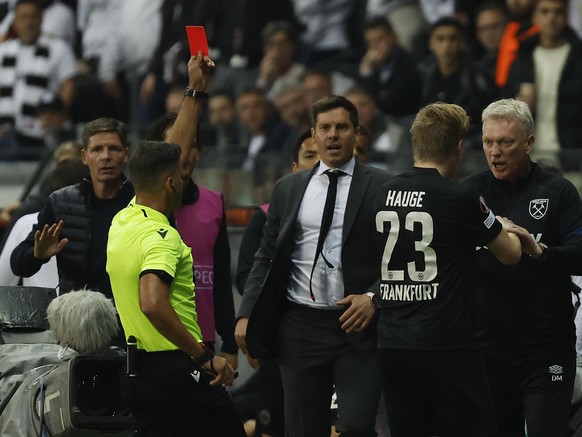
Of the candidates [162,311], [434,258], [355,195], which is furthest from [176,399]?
[355,195]

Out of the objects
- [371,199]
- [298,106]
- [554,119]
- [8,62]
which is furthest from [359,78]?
[371,199]

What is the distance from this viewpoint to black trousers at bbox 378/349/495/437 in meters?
6.40

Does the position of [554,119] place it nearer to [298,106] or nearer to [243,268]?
[298,106]

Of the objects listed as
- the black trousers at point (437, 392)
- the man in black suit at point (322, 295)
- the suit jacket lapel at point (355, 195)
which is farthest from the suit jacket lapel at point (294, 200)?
the black trousers at point (437, 392)

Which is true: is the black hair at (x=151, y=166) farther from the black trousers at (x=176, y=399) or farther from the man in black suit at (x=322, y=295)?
the man in black suit at (x=322, y=295)

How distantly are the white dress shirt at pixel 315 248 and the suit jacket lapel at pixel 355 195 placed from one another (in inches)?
1.2

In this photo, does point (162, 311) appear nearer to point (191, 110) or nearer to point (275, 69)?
point (191, 110)

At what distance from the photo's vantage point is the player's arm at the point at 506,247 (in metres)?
6.40

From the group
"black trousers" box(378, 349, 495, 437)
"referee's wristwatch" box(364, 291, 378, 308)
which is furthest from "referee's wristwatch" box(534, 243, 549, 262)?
"referee's wristwatch" box(364, 291, 378, 308)

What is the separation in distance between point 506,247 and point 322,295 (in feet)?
4.01

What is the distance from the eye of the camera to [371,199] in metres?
7.37

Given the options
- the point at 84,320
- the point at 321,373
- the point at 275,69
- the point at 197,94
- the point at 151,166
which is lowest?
the point at 321,373

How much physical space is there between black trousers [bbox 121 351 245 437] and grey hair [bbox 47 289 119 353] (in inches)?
29.3

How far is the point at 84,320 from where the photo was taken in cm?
733
